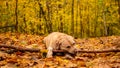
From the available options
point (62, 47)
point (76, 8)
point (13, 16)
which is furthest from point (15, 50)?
point (76, 8)

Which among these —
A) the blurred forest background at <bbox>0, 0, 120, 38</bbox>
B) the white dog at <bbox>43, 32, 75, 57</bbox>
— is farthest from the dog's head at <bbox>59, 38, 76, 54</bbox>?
the blurred forest background at <bbox>0, 0, 120, 38</bbox>

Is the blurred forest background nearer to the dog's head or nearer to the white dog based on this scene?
the white dog

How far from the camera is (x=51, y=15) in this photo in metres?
31.7

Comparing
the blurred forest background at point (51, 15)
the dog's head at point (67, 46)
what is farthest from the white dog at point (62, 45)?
the blurred forest background at point (51, 15)

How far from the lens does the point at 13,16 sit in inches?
1062

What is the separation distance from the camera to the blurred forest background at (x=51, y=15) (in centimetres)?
2633

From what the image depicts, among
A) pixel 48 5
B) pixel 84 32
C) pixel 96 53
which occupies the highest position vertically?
pixel 48 5

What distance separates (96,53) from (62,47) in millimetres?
1658

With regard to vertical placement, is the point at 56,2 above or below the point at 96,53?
above

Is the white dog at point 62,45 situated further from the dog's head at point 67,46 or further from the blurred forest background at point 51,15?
the blurred forest background at point 51,15

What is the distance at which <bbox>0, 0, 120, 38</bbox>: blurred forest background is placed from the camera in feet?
86.4

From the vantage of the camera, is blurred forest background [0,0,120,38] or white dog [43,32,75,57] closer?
white dog [43,32,75,57]

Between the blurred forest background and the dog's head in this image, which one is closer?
the dog's head

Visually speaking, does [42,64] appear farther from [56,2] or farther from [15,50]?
[56,2]
